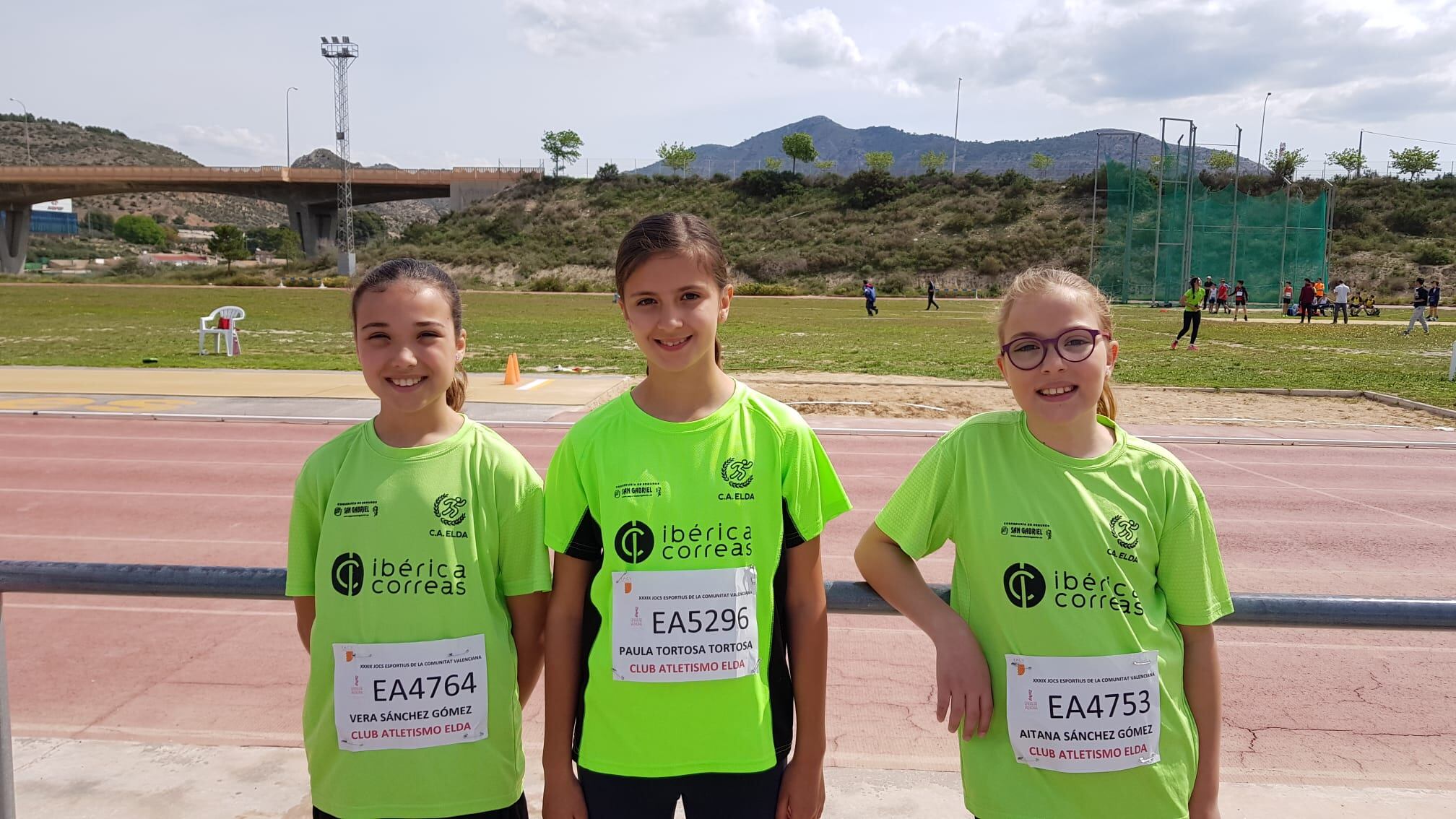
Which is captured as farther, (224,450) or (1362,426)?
(1362,426)

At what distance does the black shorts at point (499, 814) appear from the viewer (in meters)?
2.17

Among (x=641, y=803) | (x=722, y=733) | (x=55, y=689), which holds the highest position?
(x=722, y=733)

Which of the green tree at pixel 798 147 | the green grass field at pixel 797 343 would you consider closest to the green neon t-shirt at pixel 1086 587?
the green grass field at pixel 797 343

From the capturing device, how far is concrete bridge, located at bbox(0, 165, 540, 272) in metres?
86.4

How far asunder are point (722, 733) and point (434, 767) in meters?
0.61

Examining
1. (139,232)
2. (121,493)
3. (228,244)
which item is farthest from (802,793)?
(139,232)

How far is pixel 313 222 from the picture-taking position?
95.8m

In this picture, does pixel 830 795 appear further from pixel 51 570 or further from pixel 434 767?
pixel 51 570

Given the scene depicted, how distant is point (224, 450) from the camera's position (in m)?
11.3

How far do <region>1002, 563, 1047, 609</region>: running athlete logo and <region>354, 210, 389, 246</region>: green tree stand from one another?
142538 millimetres

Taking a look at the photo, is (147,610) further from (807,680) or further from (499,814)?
(807,680)

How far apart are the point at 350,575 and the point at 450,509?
244 mm

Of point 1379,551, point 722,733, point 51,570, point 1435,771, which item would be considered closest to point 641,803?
point 722,733

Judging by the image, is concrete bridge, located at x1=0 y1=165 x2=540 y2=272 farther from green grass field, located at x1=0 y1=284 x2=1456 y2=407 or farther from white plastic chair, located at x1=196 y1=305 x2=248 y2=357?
white plastic chair, located at x1=196 y1=305 x2=248 y2=357
